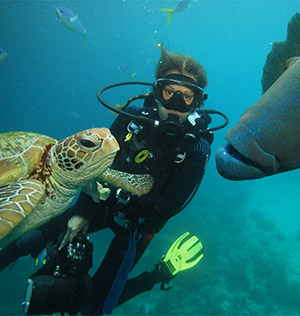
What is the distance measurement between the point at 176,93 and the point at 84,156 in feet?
4.37

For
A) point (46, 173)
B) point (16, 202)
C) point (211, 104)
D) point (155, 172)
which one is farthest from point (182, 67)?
point (211, 104)

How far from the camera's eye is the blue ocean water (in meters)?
6.60

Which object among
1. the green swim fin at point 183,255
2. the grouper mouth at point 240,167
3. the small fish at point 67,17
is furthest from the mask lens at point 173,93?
the small fish at point 67,17

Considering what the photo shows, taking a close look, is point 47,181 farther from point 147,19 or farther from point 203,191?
point 147,19

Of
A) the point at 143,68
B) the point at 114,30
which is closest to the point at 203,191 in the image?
the point at 114,30

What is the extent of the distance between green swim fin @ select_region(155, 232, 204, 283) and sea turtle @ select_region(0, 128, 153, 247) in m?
2.34

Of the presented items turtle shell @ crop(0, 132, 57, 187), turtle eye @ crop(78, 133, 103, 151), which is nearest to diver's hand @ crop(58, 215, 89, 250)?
turtle shell @ crop(0, 132, 57, 187)

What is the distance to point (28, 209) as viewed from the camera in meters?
1.68

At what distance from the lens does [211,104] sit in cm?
10500

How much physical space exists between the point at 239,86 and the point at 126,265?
12990cm

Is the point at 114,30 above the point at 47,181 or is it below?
above

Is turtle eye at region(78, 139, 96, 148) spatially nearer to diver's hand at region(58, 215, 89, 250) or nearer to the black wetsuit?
the black wetsuit

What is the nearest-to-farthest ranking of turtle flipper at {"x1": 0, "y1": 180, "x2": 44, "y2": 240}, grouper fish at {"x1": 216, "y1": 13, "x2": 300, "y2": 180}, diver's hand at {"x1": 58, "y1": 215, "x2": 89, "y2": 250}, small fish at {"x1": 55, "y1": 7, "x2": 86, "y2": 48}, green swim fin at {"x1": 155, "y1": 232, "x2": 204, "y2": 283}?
1. grouper fish at {"x1": 216, "y1": 13, "x2": 300, "y2": 180}
2. turtle flipper at {"x1": 0, "y1": 180, "x2": 44, "y2": 240}
3. diver's hand at {"x1": 58, "y1": 215, "x2": 89, "y2": 250}
4. green swim fin at {"x1": 155, "y1": 232, "x2": 204, "y2": 283}
5. small fish at {"x1": 55, "y1": 7, "x2": 86, "y2": 48}

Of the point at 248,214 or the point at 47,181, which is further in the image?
the point at 248,214
